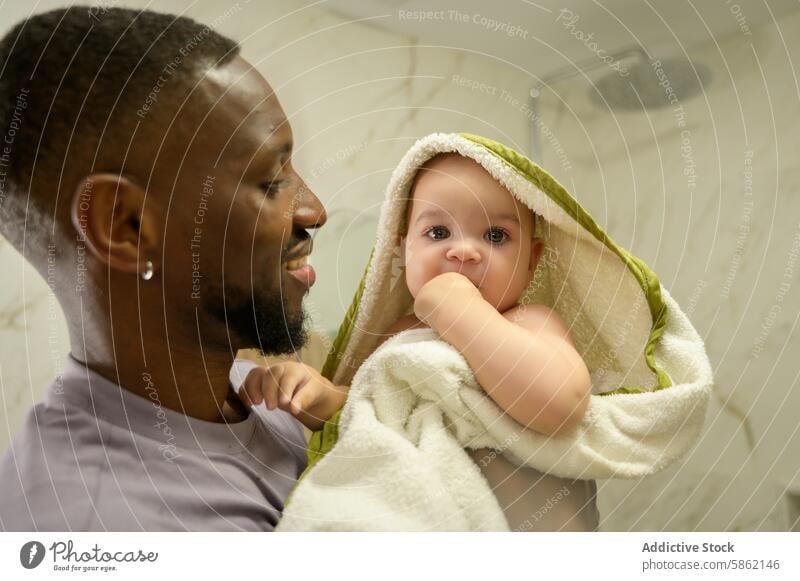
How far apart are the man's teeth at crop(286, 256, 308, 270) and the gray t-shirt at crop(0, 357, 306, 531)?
0.12 m

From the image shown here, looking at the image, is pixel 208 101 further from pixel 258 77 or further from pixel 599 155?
pixel 599 155

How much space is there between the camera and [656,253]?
57cm

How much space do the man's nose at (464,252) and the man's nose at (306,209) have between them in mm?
94

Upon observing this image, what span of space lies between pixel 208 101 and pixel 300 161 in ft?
0.24

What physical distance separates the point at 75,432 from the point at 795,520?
550 mm

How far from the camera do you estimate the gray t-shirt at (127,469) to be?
0.45m

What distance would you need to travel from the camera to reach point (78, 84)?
0.43 m

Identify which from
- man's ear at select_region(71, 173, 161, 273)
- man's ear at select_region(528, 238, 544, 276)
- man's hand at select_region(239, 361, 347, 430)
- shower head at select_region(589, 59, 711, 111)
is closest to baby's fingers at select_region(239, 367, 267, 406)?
man's hand at select_region(239, 361, 347, 430)

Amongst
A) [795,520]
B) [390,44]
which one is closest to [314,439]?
[390,44]

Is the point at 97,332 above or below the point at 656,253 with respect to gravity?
below

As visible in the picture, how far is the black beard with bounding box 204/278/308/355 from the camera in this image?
0.48 meters

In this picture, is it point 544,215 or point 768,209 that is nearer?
point 544,215

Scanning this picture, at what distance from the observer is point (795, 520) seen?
0.58m
